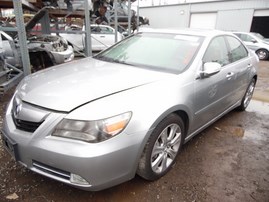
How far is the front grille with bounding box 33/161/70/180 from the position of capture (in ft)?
6.12

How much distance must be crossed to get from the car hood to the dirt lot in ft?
2.84

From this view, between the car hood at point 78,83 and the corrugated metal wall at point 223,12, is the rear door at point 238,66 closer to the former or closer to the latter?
the car hood at point 78,83

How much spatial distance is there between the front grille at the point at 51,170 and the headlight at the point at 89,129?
0.94ft

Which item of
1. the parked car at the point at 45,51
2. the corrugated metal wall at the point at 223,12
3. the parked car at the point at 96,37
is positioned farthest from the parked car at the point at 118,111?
the corrugated metal wall at the point at 223,12

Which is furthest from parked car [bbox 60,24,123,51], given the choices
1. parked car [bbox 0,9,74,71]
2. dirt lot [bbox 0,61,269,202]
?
dirt lot [bbox 0,61,269,202]

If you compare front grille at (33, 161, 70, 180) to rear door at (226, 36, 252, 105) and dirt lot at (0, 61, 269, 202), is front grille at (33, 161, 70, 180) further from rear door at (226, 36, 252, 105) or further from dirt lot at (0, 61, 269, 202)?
rear door at (226, 36, 252, 105)

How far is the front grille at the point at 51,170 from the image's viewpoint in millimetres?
1864

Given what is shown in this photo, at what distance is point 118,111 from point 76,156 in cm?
46

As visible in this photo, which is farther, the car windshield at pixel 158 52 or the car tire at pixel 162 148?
the car windshield at pixel 158 52

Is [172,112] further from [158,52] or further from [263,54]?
[263,54]

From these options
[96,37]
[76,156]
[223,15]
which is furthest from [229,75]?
[223,15]

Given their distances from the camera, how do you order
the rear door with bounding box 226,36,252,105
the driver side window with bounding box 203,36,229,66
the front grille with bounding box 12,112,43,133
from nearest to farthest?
the front grille with bounding box 12,112,43,133 < the driver side window with bounding box 203,36,229,66 < the rear door with bounding box 226,36,252,105

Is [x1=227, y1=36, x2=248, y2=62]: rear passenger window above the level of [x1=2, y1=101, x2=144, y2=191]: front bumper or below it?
above

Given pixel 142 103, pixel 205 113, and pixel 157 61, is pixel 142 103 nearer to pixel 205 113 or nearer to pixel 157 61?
pixel 157 61
